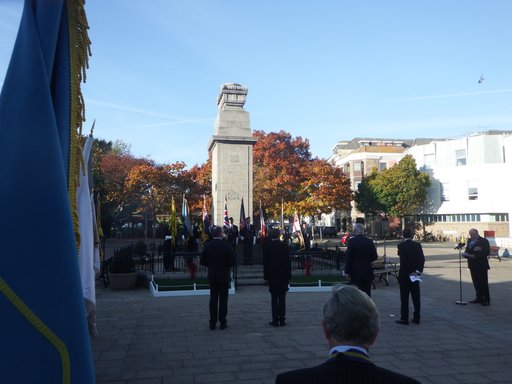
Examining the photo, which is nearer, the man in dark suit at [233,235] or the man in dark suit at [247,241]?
the man in dark suit at [233,235]

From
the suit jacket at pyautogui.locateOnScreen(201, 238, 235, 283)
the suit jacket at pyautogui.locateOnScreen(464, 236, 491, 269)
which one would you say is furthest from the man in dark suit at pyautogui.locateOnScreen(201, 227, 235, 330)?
the suit jacket at pyautogui.locateOnScreen(464, 236, 491, 269)

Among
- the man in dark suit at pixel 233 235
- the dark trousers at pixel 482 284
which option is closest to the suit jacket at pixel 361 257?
the dark trousers at pixel 482 284

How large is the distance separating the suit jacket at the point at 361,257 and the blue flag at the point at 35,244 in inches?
298

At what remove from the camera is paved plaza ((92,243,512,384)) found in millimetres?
5965

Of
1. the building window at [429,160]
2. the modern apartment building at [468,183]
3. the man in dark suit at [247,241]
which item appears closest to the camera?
the man in dark suit at [247,241]

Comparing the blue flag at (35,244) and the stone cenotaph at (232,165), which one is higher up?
the stone cenotaph at (232,165)

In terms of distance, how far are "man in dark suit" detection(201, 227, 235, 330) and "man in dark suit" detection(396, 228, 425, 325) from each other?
364cm

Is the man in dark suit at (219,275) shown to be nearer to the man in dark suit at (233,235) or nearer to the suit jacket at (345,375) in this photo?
the suit jacket at (345,375)

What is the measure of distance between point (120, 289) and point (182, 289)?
7.78 ft

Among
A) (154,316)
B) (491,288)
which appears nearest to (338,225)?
(491,288)

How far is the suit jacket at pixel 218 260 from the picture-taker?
859cm

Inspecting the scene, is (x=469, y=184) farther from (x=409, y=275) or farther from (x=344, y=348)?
(x=344, y=348)

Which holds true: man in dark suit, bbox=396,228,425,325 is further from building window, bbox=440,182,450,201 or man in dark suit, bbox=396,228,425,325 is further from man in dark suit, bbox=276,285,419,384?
building window, bbox=440,182,450,201

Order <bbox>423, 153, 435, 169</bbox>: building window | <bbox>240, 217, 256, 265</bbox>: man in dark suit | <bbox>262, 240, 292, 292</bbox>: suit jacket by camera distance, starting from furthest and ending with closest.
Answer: <bbox>423, 153, 435, 169</bbox>: building window < <bbox>240, 217, 256, 265</bbox>: man in dark suit < <bbox>262, 240, 292, 292</bbox>: suit jacket
